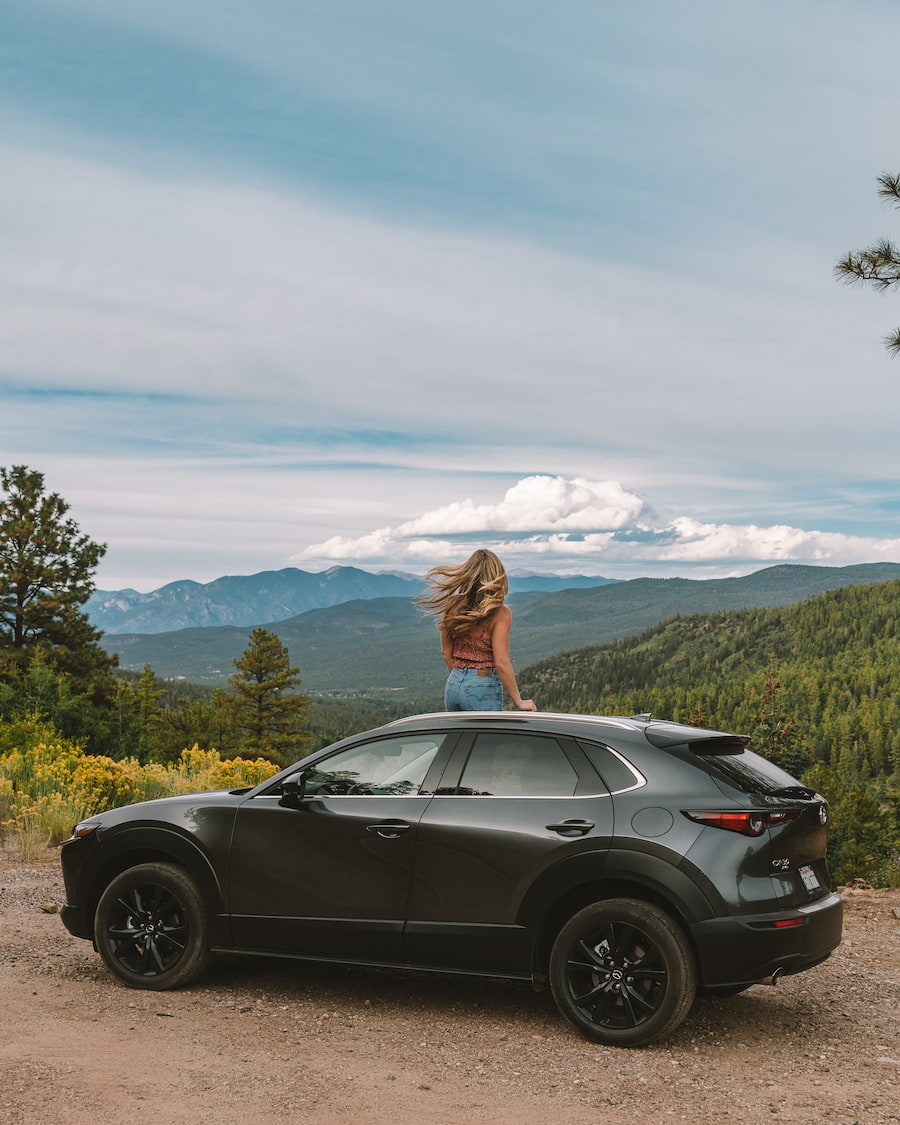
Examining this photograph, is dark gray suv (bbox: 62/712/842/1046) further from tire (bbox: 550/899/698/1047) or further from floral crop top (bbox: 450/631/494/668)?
floral crop top (bbox: 450/631/494/668)

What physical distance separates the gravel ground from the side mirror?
1126mm

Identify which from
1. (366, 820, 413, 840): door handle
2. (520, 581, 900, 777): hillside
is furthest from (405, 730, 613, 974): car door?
(520, 581, 900, 777): hillside

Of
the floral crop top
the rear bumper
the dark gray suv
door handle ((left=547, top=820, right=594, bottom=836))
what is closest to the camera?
the rear bumper

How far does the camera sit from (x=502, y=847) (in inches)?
215

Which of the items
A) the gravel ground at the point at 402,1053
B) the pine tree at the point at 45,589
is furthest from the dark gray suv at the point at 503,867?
the pine tree at the point at 45,589

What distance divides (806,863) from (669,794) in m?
0.83

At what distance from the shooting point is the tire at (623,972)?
502 cm

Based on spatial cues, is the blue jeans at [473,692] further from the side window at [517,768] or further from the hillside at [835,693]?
the hillside at [835,693]

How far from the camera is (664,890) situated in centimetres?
509

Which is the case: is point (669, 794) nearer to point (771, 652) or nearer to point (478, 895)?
point (478, 895)

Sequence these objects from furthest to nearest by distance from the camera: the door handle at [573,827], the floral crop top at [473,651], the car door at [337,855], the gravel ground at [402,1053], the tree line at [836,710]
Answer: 1. the tree line at [836,710]
2. the floral crop top at [473,651]
3. the car door at [337,855]
4. the door handle at [573,827]
5. the gravel ground at [402,1053]

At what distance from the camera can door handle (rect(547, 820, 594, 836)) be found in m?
5.31

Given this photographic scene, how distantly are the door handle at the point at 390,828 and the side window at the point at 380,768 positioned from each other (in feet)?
0.61

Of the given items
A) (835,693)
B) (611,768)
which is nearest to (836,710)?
(835,693)
